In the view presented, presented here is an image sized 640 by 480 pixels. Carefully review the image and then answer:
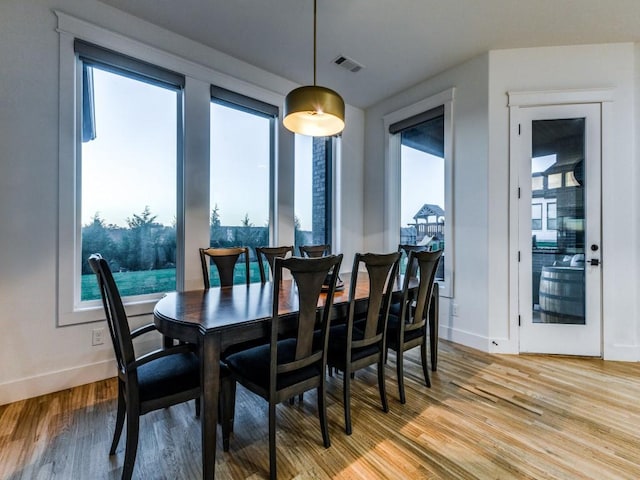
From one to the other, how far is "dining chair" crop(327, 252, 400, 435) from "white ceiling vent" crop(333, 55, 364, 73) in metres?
2.46

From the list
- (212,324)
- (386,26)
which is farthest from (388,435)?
(386,26)

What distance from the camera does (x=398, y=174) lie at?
429cm

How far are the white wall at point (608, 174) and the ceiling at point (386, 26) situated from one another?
0.14 meters

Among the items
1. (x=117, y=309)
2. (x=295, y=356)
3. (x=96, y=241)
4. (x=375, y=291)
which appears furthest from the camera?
(x=96, y=241)

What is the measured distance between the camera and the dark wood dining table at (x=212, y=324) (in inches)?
54.1

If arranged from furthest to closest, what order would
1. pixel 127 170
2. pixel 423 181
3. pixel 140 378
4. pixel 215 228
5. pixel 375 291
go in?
pixel 423 181, pixel 215 228, pixel 127 170, pixel 375 291, pixel 140 378

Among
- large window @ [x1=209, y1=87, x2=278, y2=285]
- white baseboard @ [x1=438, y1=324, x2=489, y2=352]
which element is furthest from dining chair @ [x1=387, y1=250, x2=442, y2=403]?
large window @ [x1=209, y1=87, x2=278, y2=285]

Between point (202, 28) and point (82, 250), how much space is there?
2.25 metres

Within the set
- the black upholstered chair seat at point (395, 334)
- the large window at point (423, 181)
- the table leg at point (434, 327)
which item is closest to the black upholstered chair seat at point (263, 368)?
the black upholstered chair seat at point (395, 334)

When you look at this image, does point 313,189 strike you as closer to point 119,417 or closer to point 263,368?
point 263,368

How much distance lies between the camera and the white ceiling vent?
3.30 meters

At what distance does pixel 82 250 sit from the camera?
2.51 meters

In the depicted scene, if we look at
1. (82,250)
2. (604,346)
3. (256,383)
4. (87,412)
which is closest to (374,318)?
(256,383)

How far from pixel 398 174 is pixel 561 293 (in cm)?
233
